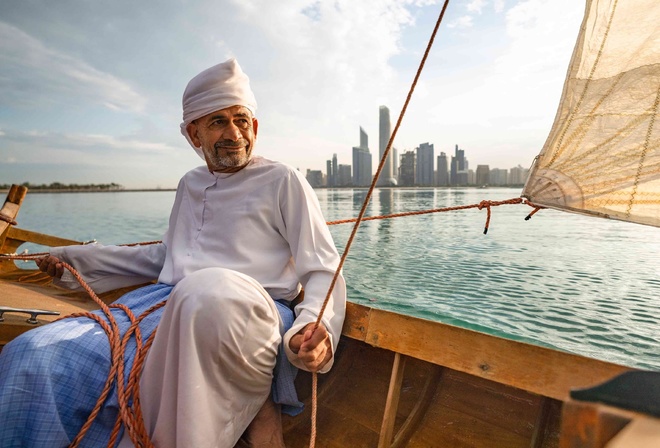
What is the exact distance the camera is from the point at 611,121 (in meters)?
1.86

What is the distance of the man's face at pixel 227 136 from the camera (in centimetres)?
179

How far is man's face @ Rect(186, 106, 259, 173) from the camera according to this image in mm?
1787

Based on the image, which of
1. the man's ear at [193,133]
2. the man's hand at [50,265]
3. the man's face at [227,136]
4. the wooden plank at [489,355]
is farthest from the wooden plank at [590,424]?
the man's hand at [50,265]

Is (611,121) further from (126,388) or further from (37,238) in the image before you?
(37,238)

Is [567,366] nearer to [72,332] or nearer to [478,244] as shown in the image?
[72,332]

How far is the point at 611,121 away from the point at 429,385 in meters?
1.47

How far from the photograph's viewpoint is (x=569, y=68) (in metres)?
1.98

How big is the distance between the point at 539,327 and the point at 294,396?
5642mm

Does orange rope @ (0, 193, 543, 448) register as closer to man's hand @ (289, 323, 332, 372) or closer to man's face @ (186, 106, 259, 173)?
man's hand @ (289, 323, 332, 372)

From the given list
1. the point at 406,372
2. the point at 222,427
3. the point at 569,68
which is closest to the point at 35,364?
the point at 222,427

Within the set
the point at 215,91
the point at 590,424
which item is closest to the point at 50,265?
the point at 215,91

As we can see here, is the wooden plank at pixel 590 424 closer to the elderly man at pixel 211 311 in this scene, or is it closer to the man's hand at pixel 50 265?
the elderly man at pixel 211 311

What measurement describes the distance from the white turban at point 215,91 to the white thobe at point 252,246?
0.29 meters

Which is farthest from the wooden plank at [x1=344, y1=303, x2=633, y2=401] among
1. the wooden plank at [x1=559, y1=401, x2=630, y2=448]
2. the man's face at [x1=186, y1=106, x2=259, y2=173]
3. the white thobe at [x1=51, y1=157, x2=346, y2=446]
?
the man's face at [x1=186, y1=106, x2=259, y2=173]
